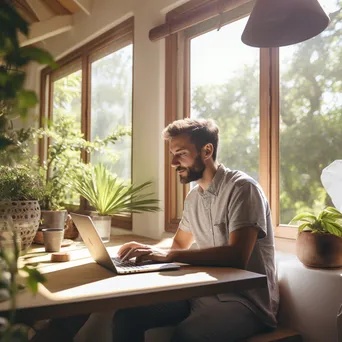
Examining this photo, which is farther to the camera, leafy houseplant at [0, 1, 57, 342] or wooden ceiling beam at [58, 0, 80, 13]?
wooden ceiling beam at [58, 0, 80, 13]

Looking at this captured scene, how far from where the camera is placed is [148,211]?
298 centimetres

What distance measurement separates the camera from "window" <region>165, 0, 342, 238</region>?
2.16 m

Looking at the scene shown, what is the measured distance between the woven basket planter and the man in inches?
21.9

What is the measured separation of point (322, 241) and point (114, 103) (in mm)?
2448

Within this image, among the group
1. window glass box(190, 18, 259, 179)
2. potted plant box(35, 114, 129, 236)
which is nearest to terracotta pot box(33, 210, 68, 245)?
potted plant box(35, 114, 129, 236)

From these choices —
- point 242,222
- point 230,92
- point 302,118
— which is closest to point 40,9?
point 230,92

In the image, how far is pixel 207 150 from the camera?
7.34 feet

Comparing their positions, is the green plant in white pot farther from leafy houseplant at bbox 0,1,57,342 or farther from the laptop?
leafy houseplant at bbox 0,1,57,342

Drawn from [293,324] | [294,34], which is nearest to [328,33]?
[294,34]

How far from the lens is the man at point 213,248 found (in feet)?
5.68

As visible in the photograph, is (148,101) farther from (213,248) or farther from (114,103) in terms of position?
(213,248)

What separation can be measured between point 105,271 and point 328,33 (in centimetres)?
152

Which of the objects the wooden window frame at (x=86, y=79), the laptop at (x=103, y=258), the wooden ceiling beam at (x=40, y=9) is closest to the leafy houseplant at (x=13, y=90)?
the laptop at (x=103, y=258)

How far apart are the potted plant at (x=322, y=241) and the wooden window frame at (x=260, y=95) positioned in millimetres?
399
